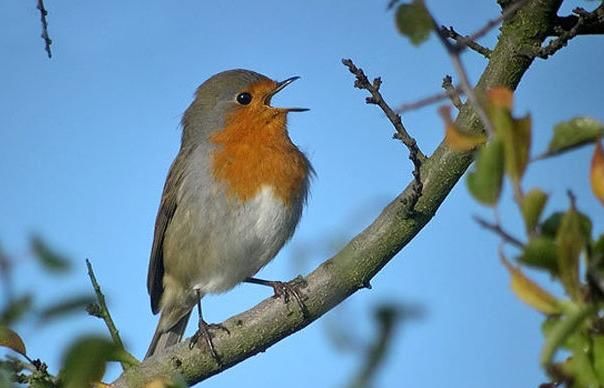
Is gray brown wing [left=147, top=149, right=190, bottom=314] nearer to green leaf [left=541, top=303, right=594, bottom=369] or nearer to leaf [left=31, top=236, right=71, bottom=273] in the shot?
leaf [left=31, top=236, right=71, bottom=273]

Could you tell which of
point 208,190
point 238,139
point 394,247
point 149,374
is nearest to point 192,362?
point 149,374

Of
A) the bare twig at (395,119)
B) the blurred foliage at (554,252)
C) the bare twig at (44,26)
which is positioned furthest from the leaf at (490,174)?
the bare twig at (395,119)

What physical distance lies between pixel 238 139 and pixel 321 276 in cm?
193

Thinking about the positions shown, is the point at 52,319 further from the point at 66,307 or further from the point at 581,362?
the point at 581,362

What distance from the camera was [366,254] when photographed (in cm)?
319

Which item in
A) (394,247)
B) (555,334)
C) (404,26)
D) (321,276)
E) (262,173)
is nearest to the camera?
(555,334)

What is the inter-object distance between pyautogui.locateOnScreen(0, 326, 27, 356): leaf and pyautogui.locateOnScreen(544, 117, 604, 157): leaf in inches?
28.3

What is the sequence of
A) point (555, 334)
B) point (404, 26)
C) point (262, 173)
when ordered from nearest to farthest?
point (555, 334), point (404, 26), point (262, 173)

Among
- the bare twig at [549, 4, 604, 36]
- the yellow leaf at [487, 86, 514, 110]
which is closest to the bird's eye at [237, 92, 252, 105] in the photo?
the bare twig at [549, 4, 604, 36]

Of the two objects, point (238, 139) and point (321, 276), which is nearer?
point (321, 276)

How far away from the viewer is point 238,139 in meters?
5.27

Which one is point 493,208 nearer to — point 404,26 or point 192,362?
point 404,26

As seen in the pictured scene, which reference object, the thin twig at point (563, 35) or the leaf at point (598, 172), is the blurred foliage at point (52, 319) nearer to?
the leaf at point (598, 172)

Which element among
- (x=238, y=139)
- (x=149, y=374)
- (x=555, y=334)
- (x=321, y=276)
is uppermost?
(x=238, y=139)
